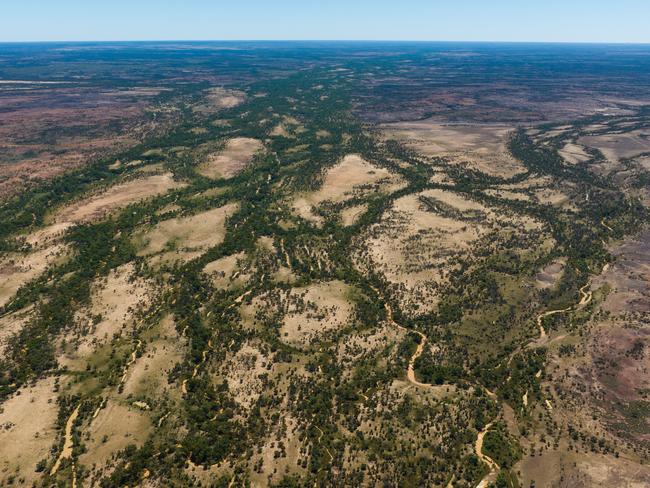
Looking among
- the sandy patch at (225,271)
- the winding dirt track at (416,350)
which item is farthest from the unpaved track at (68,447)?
the winding dirt track at (416,350)

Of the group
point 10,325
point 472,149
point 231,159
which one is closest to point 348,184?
point 231,159

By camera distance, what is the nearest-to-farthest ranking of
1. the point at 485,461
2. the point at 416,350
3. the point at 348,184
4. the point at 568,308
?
the point at 485,461
the point at 416,350
the point at 568,308
the point at 348,184

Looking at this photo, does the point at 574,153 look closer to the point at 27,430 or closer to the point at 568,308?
the point at 568,308

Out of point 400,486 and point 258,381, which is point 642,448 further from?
point 258,381

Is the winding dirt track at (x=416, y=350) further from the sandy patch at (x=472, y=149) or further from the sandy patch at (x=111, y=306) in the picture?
the sandy patch at (x=472, y=149)

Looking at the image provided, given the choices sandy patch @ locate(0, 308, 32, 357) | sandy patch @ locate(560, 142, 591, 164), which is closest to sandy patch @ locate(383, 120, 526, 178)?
sandy patch @ locate(560, 142, 591, 164)

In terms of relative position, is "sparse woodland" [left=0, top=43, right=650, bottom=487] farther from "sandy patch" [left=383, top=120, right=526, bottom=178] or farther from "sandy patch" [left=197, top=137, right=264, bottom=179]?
"sandy patch" [left=383, top=120, right=526, bottom=178]
